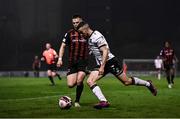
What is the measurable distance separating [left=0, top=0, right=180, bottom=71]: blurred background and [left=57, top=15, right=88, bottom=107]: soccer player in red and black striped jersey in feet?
88.0

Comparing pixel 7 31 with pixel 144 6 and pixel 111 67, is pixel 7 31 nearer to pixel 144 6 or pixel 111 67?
pixel 144 6

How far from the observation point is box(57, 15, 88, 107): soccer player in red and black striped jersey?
537 inches

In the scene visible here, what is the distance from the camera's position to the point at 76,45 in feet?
46.3

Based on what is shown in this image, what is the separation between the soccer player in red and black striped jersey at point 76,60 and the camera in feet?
44.8

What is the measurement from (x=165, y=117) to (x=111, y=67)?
2.62 metres

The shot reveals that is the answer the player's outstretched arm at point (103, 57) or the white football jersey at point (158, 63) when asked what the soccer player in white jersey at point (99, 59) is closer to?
the player's outstretched arm at point (103, 57)

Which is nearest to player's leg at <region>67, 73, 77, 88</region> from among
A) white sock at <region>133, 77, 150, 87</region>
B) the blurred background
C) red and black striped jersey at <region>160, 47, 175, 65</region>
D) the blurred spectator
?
white sock at <region>133, 77, 150, 87</region>

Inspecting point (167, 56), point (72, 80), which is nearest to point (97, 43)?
point (72, 80)

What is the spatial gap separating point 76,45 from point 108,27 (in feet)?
89.1

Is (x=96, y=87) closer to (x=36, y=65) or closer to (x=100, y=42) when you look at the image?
(x=100, y=42)

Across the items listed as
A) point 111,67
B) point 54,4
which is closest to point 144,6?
point 54,4

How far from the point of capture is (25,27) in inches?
1644

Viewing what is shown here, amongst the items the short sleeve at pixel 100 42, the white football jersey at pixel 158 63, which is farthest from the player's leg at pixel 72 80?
the white football jersey at pixel 158 63

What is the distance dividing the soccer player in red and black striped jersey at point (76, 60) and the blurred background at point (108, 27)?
88.0ft
